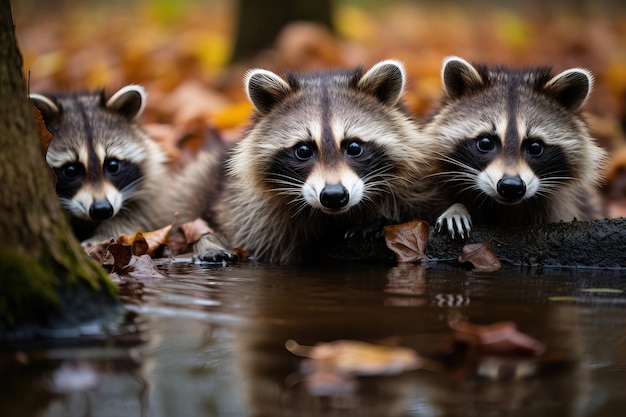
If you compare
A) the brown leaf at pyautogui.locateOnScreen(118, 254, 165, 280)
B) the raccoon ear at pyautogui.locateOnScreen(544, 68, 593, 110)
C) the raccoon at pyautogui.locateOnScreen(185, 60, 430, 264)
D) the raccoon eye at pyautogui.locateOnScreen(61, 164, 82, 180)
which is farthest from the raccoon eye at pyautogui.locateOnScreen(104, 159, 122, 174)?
the raccoon ear at pyautogui.locateOnScreen(544, 68, 593, 110)

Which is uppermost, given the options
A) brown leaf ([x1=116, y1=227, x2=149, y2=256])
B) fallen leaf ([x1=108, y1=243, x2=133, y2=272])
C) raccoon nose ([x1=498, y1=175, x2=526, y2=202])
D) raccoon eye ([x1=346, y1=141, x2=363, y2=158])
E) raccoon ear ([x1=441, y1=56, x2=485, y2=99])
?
raccoon ear ([x1=441, y1=56, x2=485, y2=99])

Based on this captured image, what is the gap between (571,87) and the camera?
4.86m

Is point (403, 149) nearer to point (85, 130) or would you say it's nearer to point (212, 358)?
point (85, 130)

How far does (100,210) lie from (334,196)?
4.89ft

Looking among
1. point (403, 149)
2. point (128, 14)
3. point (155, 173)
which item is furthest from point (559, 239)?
point (128, 14)

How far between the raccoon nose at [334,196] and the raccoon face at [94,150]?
4.61 ft

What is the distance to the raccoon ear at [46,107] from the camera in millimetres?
5043

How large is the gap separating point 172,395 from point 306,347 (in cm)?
53

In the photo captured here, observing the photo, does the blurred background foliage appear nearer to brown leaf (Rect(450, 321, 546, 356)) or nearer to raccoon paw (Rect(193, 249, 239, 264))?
raccoon paw (Rect(193, 249, 239, 264))

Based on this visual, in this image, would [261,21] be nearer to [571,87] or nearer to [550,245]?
[571,87]

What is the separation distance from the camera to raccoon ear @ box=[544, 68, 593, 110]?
4.77m

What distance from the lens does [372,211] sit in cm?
487

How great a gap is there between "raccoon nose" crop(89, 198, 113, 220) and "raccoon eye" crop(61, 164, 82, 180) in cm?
26

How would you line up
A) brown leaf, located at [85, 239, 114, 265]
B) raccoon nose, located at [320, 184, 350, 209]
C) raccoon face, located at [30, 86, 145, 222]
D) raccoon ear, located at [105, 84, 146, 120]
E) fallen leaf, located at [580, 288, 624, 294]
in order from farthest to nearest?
1. raccoon ear, located at [105, 84, 146, 120]
2. raccoon face, located at [30, 86, 145, 222]
3. brown leaf, located at [85, 239, 114, 265]
4. raccoon nose, located at [320, 184, 350, 209]
5. fallen leaf, located at [580, 288, 624, 294]
